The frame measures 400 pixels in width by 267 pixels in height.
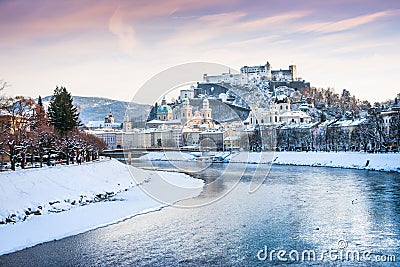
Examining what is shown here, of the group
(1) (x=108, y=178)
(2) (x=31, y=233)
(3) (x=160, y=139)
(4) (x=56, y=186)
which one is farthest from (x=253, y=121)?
(2) (x=31, y=233)

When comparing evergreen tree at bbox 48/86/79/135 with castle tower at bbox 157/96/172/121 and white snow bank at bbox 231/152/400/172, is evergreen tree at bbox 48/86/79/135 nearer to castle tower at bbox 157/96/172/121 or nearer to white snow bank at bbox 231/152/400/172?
white snow bank at bbox 231/152/400/172

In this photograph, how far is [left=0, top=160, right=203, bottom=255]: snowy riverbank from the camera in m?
17.2

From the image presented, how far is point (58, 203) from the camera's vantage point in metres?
21.5

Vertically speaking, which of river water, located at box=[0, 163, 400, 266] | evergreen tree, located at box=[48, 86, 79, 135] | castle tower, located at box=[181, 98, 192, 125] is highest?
castle tower, located at box=[181, 98, 192, 125]

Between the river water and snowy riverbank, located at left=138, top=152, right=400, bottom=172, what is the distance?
18662mm

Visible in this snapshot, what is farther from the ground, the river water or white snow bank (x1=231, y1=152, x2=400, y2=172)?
white snow bank (x1=231, y1=152, x2=400, y2=172)

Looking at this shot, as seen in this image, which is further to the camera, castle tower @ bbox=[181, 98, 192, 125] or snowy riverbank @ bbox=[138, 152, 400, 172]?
castle tower @ bbox=[181, 98, 192, 125]

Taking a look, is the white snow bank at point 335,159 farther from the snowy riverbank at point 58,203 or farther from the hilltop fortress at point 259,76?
the hilltop fortress at point 259,76

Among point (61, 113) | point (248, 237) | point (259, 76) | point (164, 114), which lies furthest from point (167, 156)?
point (259, 76)

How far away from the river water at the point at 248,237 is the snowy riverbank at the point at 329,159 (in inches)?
735

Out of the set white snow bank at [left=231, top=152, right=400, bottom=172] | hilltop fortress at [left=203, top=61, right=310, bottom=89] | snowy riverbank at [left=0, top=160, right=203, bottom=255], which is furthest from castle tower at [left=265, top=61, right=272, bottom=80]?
snowy riverbank at [left=0, top=160, right=203, bottom=255]

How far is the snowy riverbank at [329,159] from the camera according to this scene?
141 feet

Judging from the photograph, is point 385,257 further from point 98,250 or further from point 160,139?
point 160,139

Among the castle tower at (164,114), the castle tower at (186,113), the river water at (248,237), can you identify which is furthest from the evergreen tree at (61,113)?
the castle tower at (164,114)
